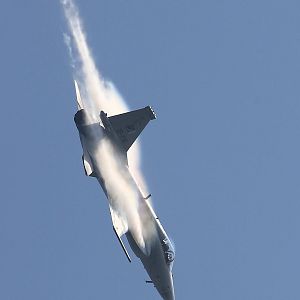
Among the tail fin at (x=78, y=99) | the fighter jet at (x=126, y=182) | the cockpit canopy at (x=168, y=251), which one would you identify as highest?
the tail fin at (x=78, y=99)

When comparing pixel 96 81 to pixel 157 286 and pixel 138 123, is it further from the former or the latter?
pixel 157 286

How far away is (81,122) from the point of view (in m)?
53.8

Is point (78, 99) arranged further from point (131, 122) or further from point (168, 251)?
point (168, 251)

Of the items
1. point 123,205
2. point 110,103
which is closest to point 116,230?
point 123,205

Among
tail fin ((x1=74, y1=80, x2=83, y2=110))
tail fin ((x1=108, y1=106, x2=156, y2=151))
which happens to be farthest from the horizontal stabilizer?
tail fin ((x1=74, y1=80, x2=83, y2=110))

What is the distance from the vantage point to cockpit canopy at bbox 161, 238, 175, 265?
56412 millimetres

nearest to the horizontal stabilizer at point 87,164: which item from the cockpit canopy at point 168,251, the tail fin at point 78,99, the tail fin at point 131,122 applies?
the tail fin at point 131,122

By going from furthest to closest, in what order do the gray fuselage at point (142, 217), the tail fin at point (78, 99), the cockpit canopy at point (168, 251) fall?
1. the cockpit canopy at point (168, 251)
2. the tail fin at point (78, 99)
3. the gray fuselage at point (142, 217)

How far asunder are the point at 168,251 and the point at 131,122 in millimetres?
6704

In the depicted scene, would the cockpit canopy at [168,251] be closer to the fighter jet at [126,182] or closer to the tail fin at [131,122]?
the fighter jet at [126,182]

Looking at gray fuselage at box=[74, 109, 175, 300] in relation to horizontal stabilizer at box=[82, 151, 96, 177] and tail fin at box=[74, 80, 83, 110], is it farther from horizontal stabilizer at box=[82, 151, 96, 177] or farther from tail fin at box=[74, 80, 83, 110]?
tail fin at box=[74, 80, 83, 110]

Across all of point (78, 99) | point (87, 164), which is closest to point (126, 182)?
point (87, 164)

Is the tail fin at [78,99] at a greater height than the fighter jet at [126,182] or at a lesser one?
greater

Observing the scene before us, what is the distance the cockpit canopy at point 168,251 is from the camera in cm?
5641
